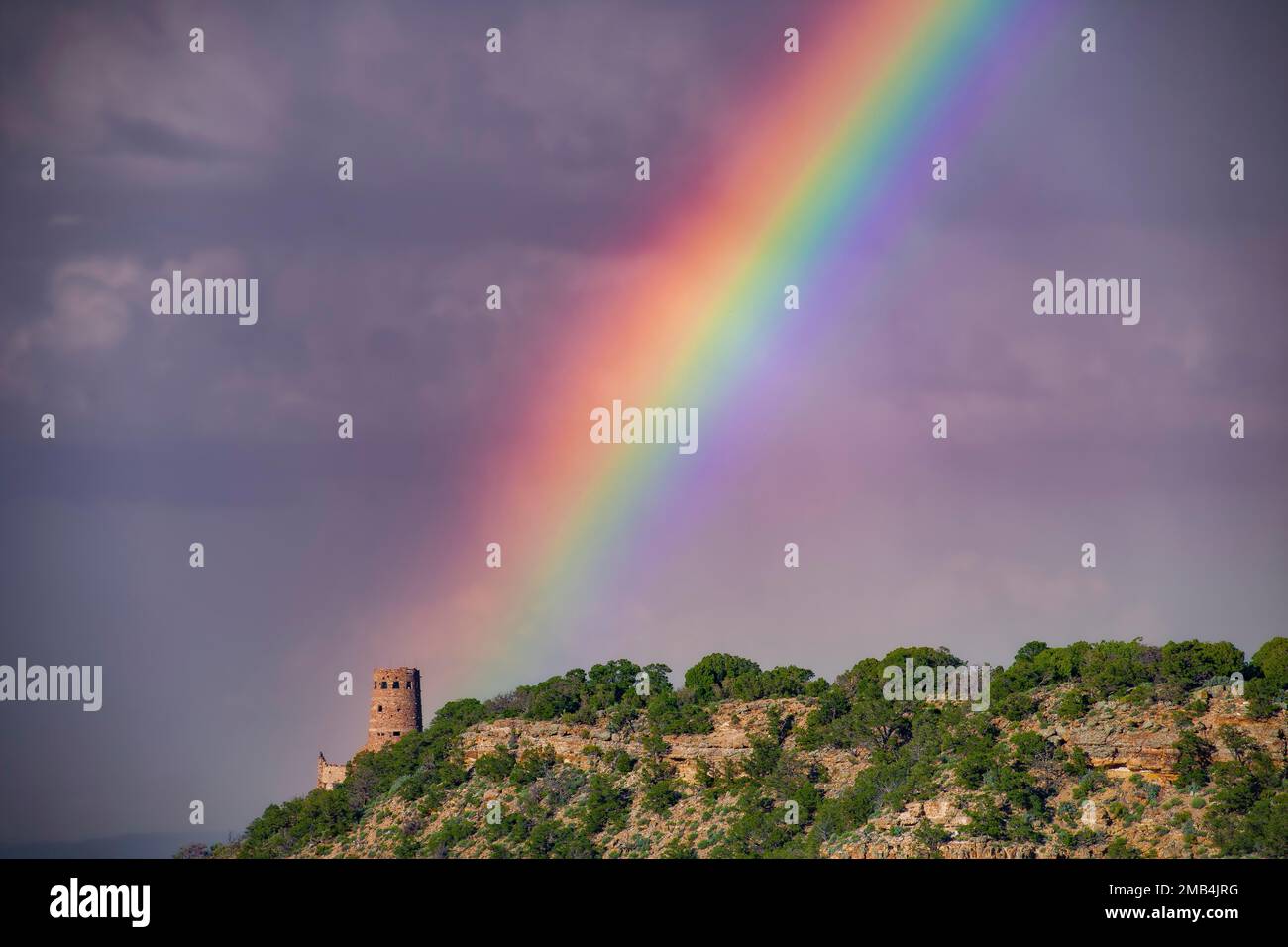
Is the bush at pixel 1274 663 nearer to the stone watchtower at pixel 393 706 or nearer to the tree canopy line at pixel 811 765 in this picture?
the tree canopy line at pixel 811 765

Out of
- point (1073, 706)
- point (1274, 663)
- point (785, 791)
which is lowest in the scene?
point (785, 791)

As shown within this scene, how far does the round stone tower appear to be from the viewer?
153625 millimetres

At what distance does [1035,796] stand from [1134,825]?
5.91 metres

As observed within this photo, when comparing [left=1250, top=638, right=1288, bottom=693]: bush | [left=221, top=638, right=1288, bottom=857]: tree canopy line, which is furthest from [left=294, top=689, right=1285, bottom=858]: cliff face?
[left=1250, top=638, right=1288, bottom=693]: bush

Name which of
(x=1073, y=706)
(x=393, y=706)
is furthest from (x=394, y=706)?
(x=1073, y=706)

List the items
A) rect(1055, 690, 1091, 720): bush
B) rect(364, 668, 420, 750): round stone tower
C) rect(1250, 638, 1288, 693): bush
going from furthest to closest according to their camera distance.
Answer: rect(364, 668, 420, 750): round stone tower, rect(1055, 690, 1091, 720): bush, rect(1250, 638, 1288, 693): bush

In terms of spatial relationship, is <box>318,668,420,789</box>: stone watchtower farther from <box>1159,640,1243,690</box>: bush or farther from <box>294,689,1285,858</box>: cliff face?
<box>1159,640,1243,690</box>: bush

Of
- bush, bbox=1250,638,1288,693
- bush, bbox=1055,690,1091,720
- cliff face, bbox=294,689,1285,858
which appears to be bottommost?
cliff face, bbox=294,689,1285,858

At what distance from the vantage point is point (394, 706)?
154m

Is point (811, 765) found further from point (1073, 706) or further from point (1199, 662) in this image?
point (1199, 662)

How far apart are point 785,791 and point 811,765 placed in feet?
10.2

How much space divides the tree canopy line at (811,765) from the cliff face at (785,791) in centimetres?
24

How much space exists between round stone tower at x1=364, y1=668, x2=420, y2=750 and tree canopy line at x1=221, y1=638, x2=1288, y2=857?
2.38 meters
